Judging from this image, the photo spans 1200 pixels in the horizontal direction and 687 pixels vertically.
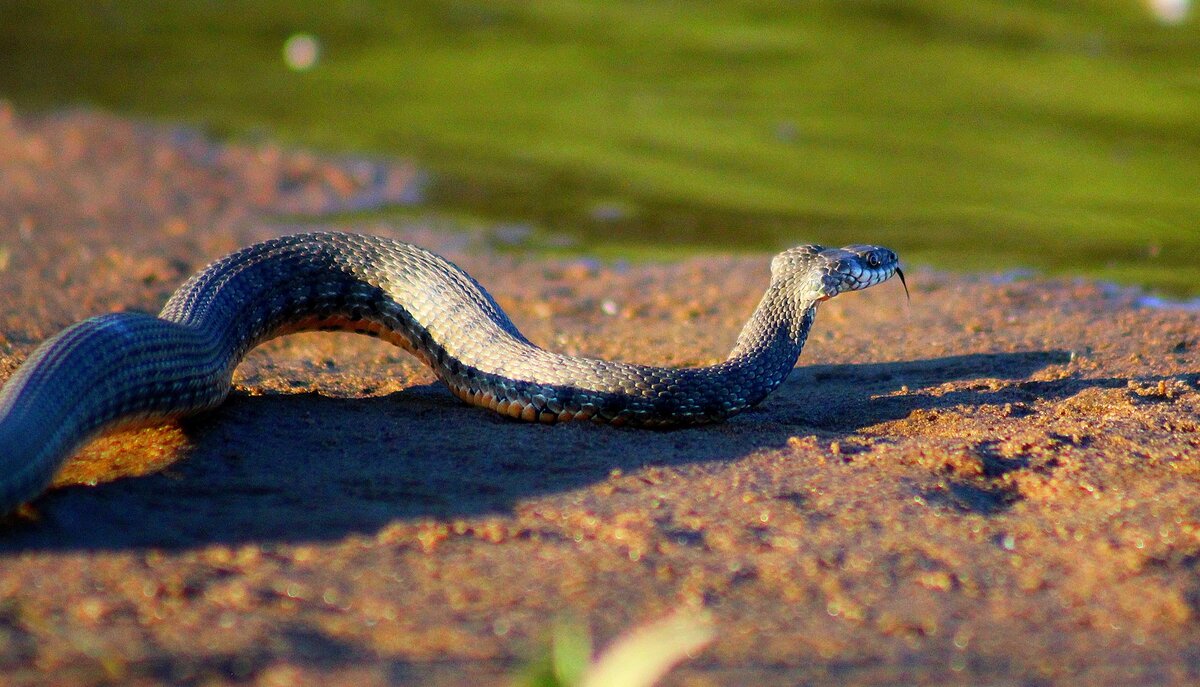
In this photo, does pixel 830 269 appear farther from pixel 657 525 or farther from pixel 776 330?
pixel 657 525

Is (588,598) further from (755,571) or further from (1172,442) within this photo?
(1172,442)

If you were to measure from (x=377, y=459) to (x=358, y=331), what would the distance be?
168 cm

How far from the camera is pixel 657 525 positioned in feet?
14.8

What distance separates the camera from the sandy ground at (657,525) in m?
3.71

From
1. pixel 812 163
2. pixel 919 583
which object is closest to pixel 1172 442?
pixel 919 583

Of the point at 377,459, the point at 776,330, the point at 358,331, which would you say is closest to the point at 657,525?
the point at 377,459

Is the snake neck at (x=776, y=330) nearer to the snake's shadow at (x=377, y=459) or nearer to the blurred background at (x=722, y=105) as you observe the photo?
the snake's shadow at (x=377, y=459)

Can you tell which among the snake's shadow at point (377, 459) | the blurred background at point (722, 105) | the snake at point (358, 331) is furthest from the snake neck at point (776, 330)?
the blurred background at point (722, 105)

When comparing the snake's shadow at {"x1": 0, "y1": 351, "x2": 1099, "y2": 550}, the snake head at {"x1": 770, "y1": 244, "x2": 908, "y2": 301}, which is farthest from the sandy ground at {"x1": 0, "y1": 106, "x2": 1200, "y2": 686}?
the snake head at {"x1": 770, "y1": 244, "x2": 908, "y2": 301}

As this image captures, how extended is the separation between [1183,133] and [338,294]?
9.77 meters

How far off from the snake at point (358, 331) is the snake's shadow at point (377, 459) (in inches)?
5.1

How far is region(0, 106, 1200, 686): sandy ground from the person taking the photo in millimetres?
3715

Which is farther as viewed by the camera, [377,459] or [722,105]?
[722,105]

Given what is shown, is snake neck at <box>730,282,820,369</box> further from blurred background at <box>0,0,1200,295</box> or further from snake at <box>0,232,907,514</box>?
blurred background at <box>0,0,1200,295</box>
